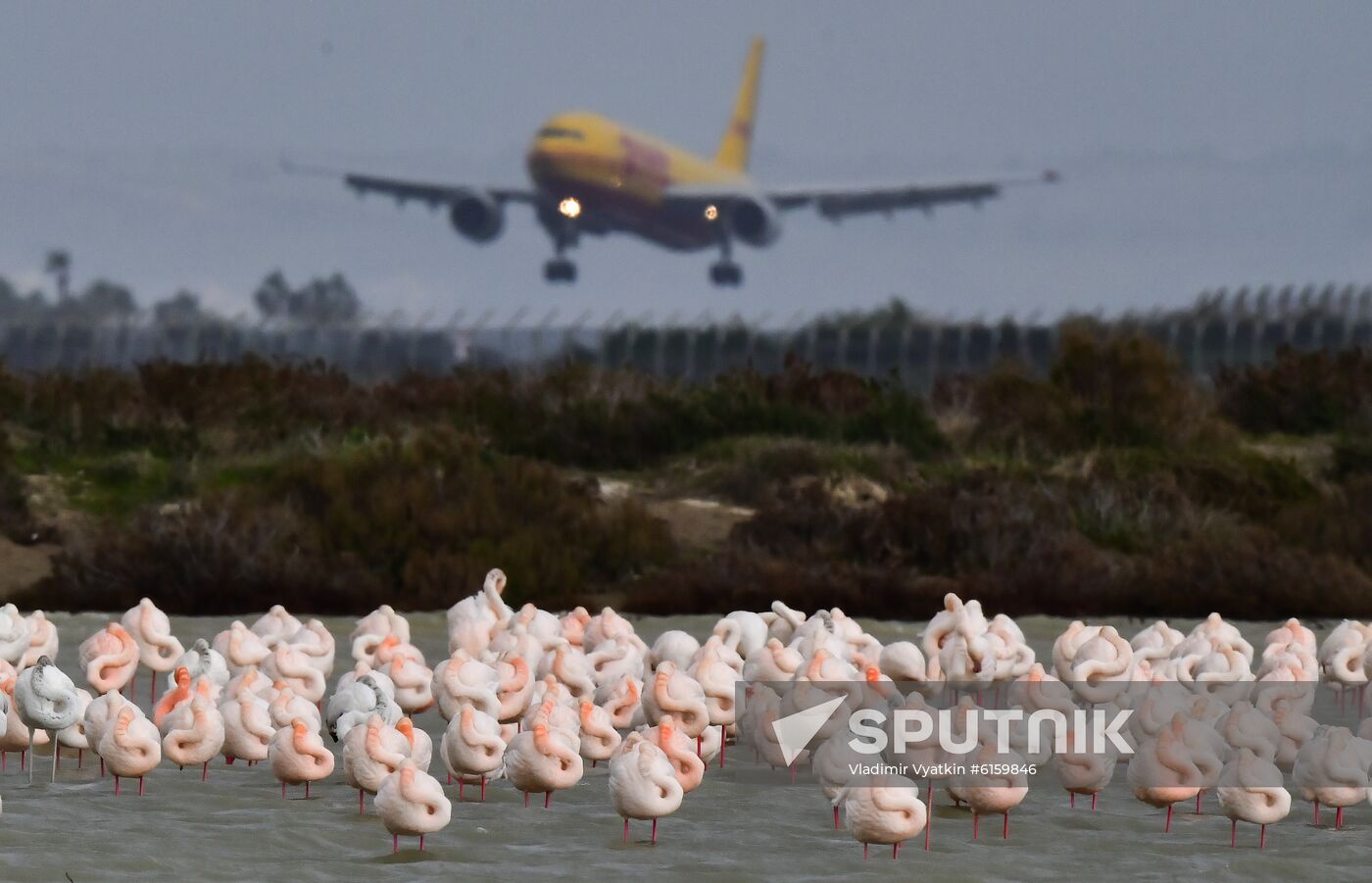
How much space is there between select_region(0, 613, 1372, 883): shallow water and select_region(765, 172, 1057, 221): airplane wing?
5500cm

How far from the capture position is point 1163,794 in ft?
29.4

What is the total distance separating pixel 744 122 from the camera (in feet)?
292

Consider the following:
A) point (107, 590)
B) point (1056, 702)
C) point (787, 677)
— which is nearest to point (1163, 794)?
point (1056, 702)

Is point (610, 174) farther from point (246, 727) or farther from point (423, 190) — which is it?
point (246, 727)

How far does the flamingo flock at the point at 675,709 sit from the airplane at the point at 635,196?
45.2 metres

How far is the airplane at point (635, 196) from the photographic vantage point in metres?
58.1

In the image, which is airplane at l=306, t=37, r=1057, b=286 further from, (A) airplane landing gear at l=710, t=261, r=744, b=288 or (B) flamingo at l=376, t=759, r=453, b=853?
(B) flamingo at l=376, t=759, r=453, b=853

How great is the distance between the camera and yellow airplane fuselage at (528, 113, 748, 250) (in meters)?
61.1

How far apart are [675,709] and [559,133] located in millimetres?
51897

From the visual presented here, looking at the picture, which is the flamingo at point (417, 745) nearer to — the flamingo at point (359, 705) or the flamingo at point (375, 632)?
the flamingo at point (359, 705)

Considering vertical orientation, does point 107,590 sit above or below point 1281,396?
below

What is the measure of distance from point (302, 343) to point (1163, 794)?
125 feet

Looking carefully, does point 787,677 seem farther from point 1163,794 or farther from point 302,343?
point 302,343

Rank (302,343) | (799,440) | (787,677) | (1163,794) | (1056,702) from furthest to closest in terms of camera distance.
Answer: (302,343)
(799,440)
(787,677)
(1056,702)
(1163,794)
